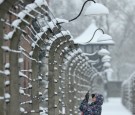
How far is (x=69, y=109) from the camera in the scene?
19.7 metres

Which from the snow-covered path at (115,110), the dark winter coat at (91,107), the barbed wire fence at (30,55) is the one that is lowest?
the snow-covered path at (115,110)

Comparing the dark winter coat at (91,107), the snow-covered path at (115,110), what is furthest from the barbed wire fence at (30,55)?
the snow-covered path at (115,110)

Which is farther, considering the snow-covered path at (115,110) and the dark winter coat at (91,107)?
the snow-covered path at (115,110)

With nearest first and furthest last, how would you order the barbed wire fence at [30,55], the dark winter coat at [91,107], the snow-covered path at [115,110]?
the barbed wire fence at [30,55]
the dark winter coat at [91,107]
the snow-covered path at [115,110]

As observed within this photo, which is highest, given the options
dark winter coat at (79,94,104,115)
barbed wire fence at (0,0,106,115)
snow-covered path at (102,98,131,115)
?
barbed wire fence at (0,0,106,115)

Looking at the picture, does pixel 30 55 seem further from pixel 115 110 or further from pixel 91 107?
pixel 115 110

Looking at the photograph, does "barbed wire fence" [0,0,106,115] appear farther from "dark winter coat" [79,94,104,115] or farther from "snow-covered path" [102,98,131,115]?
"snow-covered path" [102,98,131,115]

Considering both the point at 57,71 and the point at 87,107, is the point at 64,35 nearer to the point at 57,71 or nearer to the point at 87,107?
the point at 57,71

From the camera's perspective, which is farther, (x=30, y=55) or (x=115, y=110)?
(x=115, y=110)

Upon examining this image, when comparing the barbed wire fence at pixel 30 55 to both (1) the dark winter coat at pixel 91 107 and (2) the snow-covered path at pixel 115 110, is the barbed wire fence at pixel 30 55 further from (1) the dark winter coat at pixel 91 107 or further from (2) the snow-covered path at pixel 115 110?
(2) the snow-covered path at pixel 115 110

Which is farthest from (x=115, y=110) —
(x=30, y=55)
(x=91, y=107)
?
(x=30, y=55)

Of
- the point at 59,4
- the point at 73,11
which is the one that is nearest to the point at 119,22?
the point at 73,11

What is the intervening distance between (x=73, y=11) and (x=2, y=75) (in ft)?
216

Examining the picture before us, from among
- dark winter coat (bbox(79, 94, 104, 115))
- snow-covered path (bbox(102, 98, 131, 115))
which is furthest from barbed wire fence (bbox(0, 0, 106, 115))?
snow-covered path (bbox(102, 98, 131, 115))
